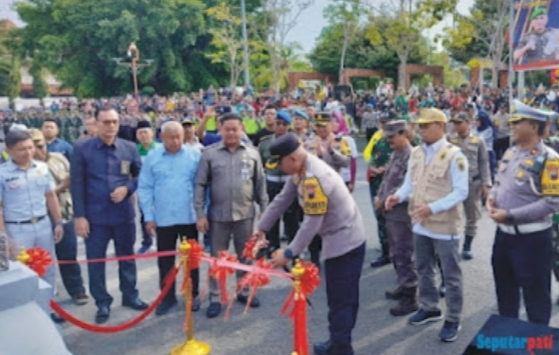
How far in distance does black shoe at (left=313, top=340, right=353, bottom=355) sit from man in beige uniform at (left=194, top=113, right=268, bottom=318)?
4.18 feet

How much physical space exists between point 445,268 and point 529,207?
99 centimetres

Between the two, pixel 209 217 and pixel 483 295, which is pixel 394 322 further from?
pixel 209 217

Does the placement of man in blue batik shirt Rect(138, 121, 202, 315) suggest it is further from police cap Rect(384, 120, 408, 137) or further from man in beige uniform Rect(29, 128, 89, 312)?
police cap Rect(384, 120, 408, 137)

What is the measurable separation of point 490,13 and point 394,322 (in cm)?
2852

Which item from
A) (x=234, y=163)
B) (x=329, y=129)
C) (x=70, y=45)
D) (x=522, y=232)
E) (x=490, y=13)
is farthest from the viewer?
(x=70, y=45)

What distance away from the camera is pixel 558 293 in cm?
517

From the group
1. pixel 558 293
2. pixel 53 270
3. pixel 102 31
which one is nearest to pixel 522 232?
pixel 558 293

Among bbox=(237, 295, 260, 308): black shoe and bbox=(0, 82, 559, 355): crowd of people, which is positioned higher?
bbox=(0, 82, 559, 355): crowd of people

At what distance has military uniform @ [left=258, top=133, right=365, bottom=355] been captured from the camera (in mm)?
3590

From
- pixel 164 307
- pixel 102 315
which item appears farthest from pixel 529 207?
pixel 102 315

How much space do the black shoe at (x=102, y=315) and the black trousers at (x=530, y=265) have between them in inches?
138

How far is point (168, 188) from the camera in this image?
5.02 meters

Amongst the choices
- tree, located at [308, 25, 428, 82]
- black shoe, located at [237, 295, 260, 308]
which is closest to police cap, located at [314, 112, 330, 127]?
black shoe, located at [237, 295, 260, 308]

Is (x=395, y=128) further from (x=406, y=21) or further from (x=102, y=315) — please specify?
(x=406, y=21)
